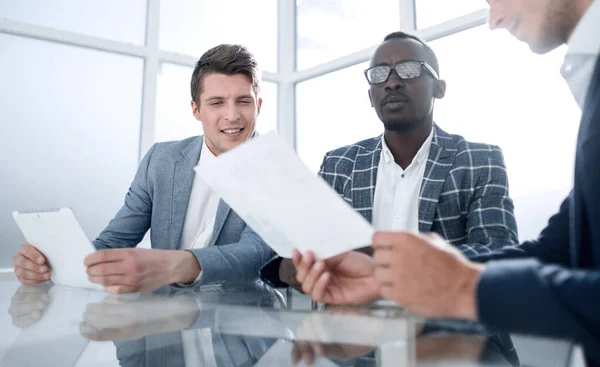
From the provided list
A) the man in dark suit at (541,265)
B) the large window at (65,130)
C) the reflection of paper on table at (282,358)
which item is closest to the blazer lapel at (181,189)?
the man in dark suit at (541,265)

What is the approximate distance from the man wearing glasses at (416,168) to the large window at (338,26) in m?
1.78

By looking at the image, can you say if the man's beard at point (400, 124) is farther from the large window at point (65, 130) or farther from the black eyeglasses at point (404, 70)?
the large window at point (65, 130)

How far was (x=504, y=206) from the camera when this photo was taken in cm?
147

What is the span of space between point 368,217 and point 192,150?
791 mm

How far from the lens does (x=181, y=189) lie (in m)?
1.81

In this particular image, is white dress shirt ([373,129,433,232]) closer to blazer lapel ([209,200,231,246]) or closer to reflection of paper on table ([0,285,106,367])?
blazer lapel ([209,200,231,246])

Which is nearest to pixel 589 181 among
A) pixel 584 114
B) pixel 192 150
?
pixel 584 114

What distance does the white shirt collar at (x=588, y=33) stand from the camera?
78 centimetres

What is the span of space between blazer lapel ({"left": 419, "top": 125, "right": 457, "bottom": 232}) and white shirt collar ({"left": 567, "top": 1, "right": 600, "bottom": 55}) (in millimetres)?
766

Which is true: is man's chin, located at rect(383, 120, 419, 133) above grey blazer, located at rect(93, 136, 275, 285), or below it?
above

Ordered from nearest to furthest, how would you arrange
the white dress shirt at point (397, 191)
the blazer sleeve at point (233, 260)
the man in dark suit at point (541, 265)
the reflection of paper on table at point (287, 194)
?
the man in dark suit at point (541, 265)
the reflection of paper on table at point (287, 194)
the blazer sleeve at point (233, 260)
the white dress shirt at point (397, 191)

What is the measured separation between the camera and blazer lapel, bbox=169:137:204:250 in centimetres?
177

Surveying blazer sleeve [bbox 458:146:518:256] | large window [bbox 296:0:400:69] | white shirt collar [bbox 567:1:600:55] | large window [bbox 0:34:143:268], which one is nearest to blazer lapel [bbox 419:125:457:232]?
blazer sleeve [bbox 458:146:518:256]

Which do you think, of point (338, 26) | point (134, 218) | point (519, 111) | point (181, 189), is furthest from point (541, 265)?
point (338, 26)
